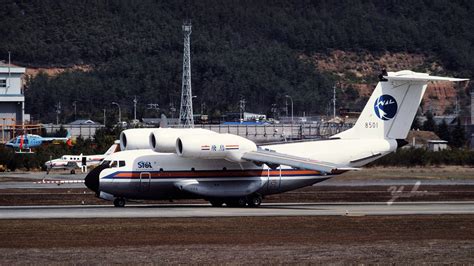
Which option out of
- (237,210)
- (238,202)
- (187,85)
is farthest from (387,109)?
(187,85)

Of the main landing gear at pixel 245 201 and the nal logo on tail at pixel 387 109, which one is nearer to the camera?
the main landing gear at pixel 245 201

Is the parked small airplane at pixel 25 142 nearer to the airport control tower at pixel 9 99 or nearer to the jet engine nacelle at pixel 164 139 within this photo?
the airport control tower at pixel 9 99

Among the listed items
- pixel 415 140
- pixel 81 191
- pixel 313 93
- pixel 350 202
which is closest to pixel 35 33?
pixel 313 93

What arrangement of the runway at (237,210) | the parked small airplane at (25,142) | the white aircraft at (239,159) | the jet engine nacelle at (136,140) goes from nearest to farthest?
the runway at (237,210) → the white aircraft at (239,159) → the jet engine nacelle at (136,140) → the parked small airplane at (25,142)

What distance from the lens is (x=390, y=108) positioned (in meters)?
49.2

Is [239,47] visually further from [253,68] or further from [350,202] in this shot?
[350,202]

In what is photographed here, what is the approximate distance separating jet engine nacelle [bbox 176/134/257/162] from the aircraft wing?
390mm

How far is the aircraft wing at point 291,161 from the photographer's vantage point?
43750mm

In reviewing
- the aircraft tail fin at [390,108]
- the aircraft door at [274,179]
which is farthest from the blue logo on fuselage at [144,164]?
the aircraft tail fin at [390,108]

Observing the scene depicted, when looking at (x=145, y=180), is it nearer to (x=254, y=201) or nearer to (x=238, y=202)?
(x=238, y=202)

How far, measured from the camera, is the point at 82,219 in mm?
38875

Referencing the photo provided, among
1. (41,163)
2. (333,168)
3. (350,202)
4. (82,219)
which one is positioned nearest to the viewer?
(82,219)

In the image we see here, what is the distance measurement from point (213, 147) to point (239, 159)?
4.71 ft

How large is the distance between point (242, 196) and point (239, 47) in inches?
4539
